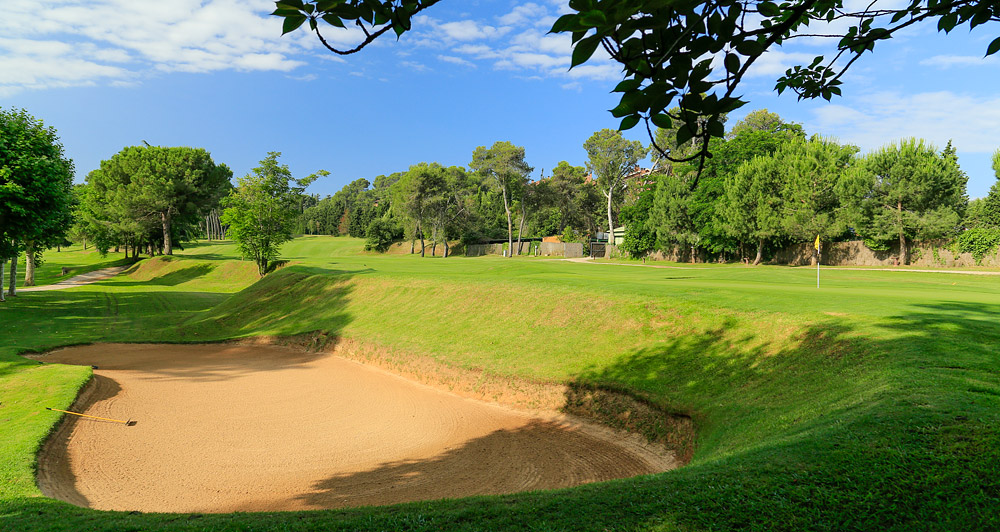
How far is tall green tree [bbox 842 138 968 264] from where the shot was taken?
37.1m

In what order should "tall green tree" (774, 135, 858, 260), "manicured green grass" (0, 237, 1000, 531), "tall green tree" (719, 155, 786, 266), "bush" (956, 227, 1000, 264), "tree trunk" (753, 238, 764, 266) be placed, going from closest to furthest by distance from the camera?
"manicured green grass" (0, 237, 1000, 531) → "bush" (956, 227, 1000, 264) → "tall green tree" (774, 135, 858, 260) → "tall green tree" (719, 155, 786, 266) → "tree trunk" (753, 238, 764, 266)

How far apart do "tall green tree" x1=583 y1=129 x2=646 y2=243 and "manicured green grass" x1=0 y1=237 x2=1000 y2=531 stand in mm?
49429

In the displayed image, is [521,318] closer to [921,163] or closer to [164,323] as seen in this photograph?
[164,323]

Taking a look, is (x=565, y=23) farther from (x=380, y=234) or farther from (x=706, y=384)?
(x=380, y=234)

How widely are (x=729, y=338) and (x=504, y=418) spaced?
5748 mm

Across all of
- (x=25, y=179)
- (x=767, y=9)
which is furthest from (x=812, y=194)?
(x=25, y=179)

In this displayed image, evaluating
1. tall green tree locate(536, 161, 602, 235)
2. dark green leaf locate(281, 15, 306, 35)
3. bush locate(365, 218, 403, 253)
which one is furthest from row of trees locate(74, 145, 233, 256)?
dark green leaf locate(281, 15, 306, 35)

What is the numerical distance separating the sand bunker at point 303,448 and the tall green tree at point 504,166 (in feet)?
195

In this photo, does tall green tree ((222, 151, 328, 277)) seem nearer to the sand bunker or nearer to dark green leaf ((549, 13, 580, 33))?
the sand bunker

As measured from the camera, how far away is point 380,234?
273 ft

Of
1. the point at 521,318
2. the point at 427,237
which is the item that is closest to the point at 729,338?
the point at 521,318

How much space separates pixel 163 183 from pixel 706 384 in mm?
61584

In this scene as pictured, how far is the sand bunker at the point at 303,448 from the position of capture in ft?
27.0

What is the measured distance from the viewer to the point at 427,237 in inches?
3091
